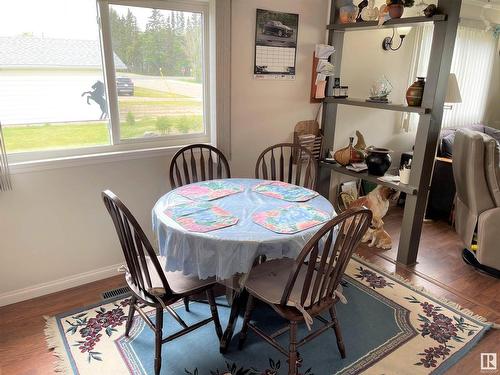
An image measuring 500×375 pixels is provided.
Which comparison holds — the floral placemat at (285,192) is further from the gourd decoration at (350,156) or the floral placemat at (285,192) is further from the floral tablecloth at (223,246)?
the gourd decoration at (350,156)

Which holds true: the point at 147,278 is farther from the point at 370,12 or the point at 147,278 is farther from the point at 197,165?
the point at 370,12

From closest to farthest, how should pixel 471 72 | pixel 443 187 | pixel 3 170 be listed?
pixel 3 170 → pixel 443 187 → pixel 471 72

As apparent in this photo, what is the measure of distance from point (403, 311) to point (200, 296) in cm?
134

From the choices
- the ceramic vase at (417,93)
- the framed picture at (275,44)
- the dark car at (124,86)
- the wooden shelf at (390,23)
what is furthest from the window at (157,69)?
the ceramic vase at (417,93)

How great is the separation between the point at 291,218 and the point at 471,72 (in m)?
4.48

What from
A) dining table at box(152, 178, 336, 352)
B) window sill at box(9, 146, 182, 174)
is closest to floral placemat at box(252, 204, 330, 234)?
dining table at box(152, 178, 336, 352)

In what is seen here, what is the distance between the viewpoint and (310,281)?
1.55 m

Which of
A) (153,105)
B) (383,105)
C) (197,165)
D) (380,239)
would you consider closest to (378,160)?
(383,105)

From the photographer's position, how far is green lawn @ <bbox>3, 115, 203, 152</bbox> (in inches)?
87.3

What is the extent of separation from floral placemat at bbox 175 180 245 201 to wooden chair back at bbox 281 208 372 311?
767 millimetres

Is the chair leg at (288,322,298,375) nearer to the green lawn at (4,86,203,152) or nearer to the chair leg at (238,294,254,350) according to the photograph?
the chair leg at (238,294,254,350)

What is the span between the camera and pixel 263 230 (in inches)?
66.9

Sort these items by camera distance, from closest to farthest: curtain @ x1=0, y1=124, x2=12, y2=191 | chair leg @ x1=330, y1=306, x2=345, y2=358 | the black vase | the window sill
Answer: chair leg @ x1=330, y1=306, x2=345, y2=358 < curtain @ x1=0, y1=124, x2=12, y2=191 < the window sill < the black vase

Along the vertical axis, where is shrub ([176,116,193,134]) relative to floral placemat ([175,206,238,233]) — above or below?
above
